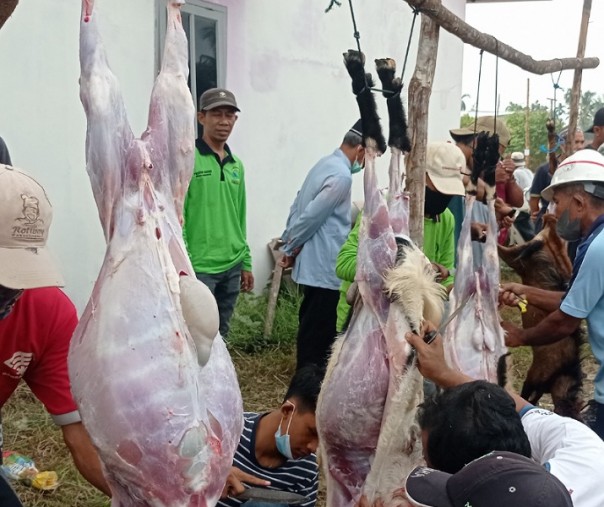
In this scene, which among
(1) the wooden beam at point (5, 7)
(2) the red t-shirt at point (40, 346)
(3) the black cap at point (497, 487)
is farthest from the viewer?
(2) the red t-shirt at point (40, 346)

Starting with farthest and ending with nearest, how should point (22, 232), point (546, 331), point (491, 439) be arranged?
1. point (546, 331)
2. point (491, 439)
3. point (22, 232)

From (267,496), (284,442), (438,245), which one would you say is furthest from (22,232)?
(438,245)

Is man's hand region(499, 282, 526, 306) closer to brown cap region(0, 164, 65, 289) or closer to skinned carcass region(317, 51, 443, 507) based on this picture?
skinned carcass region(317, 51, 443, 507)

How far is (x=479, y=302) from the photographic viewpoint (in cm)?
318

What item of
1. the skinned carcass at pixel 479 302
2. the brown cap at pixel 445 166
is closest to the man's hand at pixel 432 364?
the skinned carcass at pixel 479 302

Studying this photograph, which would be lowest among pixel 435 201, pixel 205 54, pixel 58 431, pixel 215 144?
pixel 58 431

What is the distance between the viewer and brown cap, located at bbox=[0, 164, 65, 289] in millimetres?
1857

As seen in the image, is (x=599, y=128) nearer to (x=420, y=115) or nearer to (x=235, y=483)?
(x=420, y=115)

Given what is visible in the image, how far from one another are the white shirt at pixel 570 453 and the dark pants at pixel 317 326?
2.76 meters

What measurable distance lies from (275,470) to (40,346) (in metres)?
1.13

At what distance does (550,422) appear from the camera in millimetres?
2412

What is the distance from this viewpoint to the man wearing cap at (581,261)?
316 centimetres

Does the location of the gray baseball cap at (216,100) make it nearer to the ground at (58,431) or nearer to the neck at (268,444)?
the ground at (58,431)

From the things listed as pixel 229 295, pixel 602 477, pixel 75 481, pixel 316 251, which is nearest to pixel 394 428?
pixel 602 477
